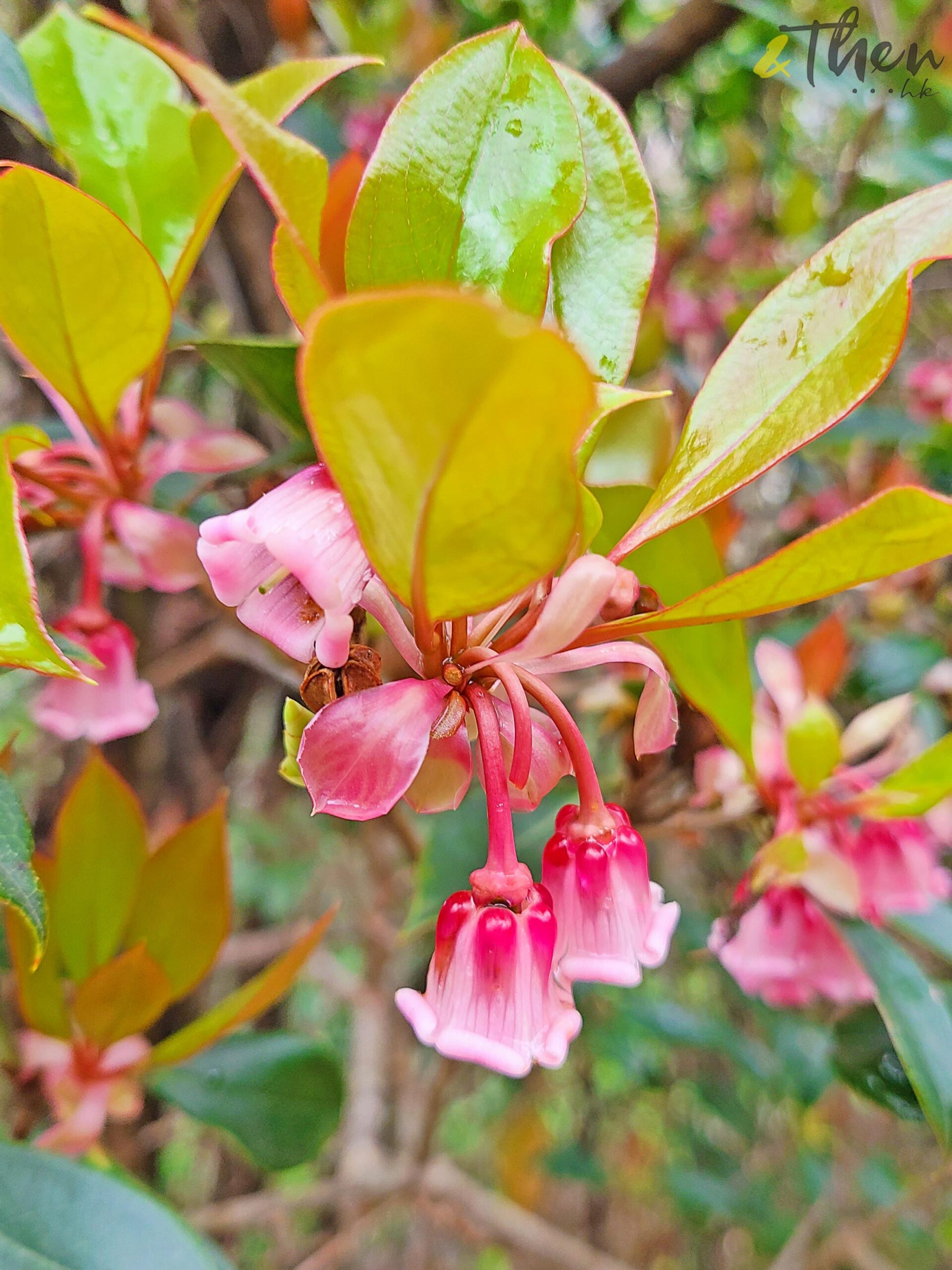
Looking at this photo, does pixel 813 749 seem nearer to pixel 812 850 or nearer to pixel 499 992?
pixel 812 850

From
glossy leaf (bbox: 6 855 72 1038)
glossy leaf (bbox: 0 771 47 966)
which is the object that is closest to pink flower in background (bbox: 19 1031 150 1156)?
glossy leaf (bbox: 6 855 72 1038)

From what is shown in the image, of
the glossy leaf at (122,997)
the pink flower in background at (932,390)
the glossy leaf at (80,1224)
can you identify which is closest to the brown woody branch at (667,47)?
the pink flower in background at (932,390)

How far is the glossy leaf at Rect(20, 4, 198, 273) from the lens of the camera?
0.52 meters

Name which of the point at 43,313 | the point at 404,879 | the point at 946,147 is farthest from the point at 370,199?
the point at 404,879

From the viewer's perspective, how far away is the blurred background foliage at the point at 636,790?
3.28 ft

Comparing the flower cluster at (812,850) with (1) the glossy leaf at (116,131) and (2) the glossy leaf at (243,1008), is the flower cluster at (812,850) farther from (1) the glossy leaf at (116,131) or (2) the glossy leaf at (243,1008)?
(1) the glossy leaf at (116,131)

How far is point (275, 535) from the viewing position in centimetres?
30

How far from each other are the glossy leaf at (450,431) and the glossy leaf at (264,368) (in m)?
0.24

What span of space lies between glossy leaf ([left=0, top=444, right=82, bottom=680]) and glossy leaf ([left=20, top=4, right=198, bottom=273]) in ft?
0.83

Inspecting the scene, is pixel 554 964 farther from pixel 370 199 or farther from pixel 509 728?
pixel 370 199

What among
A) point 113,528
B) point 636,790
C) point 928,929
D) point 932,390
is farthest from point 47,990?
point 932,390

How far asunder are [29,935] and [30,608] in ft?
1.19

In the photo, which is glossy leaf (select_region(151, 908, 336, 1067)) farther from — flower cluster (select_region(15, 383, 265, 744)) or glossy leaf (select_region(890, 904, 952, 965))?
glossy leaf (select_region(890, 904, 952, 965))

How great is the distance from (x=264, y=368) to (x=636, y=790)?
16.5 inches
